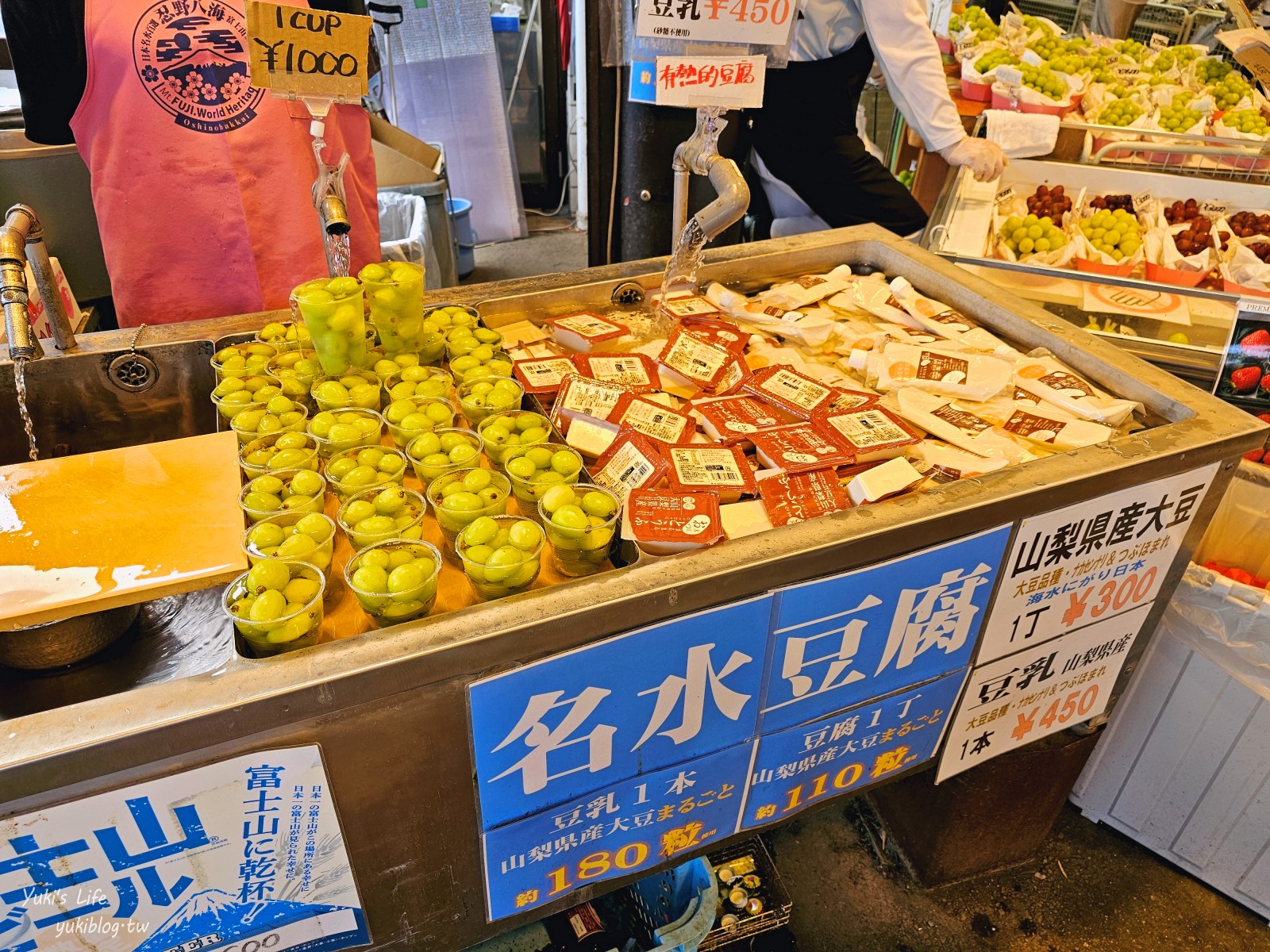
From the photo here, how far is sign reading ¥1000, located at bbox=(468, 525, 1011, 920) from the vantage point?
126 centimetres

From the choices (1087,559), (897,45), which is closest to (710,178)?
(1087,559)

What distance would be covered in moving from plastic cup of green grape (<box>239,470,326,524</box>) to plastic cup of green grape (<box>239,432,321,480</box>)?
20 millimetres

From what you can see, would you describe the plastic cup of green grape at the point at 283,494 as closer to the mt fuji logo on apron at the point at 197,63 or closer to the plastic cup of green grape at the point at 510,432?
the plastic cup of green grape at the point at 510,432

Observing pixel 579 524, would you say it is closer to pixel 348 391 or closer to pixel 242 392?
pixel 348 391

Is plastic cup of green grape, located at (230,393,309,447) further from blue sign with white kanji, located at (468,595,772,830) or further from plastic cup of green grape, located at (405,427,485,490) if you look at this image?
blue sign with white kanji, located at (468,595,772,830)

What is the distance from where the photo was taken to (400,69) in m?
A: 5.55

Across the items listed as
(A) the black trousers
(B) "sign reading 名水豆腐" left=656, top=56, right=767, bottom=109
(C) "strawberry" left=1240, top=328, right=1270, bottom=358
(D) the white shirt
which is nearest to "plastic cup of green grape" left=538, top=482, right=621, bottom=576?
(B) "sign reading 名水豆腐" left=656, top=56, right=767, bottom=109

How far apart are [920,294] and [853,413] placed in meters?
0.76

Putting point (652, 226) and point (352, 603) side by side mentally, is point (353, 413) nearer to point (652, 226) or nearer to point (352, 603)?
point (352, 603)

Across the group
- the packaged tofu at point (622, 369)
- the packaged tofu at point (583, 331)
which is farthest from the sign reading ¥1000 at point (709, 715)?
the packaged tofu at point (583, 331)

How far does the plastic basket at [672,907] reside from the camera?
1.61m

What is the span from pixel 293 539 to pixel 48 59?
1.58 metres

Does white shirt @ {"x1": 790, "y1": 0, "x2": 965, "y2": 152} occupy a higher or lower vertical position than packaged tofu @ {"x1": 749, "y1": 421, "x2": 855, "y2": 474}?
higher

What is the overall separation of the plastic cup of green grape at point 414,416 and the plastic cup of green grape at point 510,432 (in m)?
0.07
